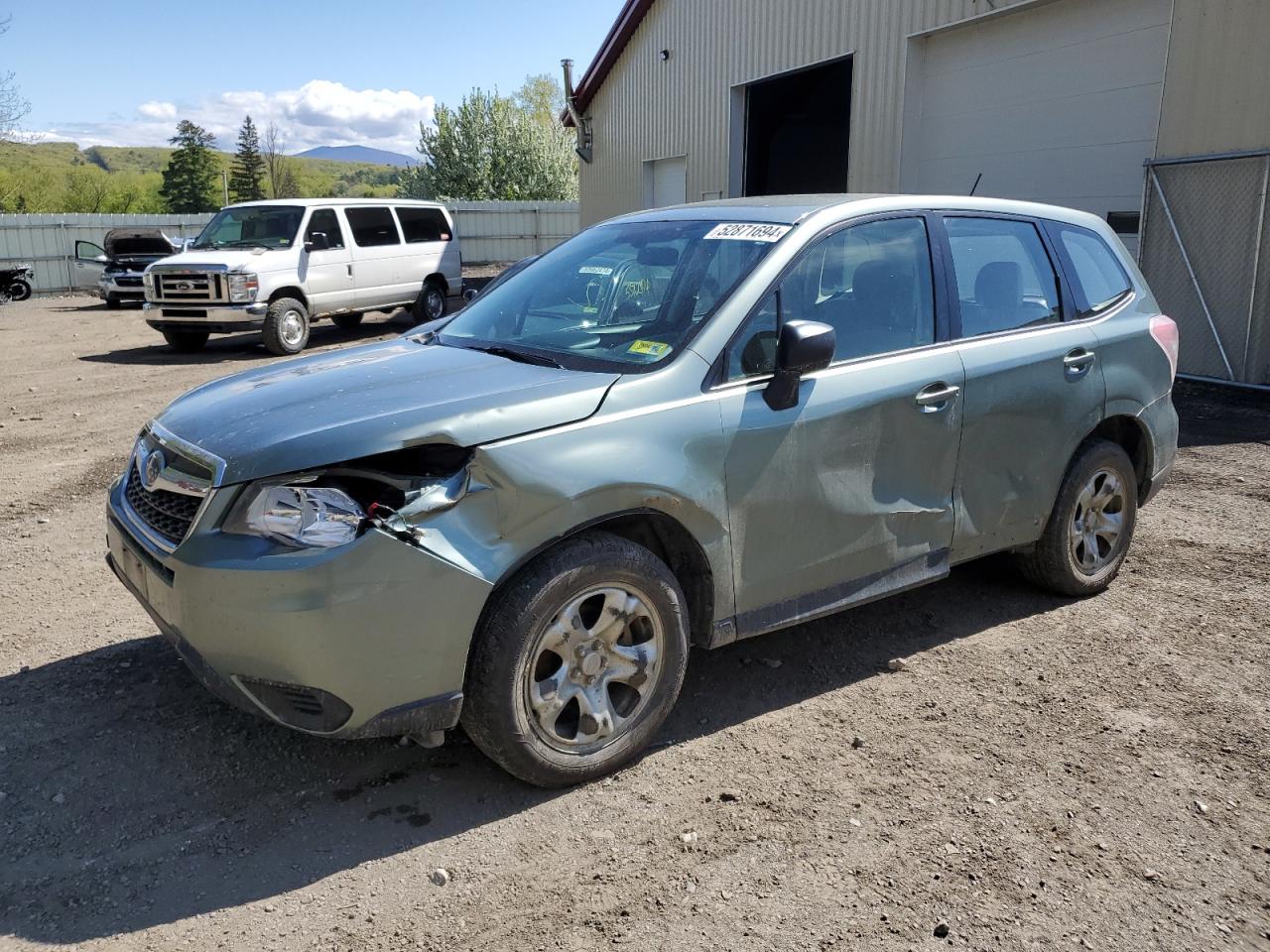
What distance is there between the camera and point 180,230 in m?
29.7

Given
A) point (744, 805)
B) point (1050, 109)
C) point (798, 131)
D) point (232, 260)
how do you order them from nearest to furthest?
point (744, 805) → point (1050, 109) → point (232, 260) → point (798, 131)

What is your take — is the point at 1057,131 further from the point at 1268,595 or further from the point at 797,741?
the point at 797,741

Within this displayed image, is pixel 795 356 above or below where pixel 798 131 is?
below

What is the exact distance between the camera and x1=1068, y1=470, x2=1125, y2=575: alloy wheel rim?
15.7 ft

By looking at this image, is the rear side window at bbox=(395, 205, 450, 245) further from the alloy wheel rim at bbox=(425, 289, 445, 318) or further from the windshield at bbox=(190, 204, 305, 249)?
the windshield at bbox=(190, 204, 305, 249)

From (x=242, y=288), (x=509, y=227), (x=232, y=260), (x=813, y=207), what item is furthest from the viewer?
(x=509, y=227)

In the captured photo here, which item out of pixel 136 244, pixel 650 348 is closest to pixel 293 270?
pixel 136 244

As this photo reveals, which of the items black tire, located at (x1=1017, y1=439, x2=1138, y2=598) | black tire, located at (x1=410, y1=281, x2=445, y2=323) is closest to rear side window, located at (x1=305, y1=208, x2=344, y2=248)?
black tire, located at (x1=410, y1=281, x2=445, y2=323)

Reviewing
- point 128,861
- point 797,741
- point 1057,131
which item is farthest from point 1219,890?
point 1057,131

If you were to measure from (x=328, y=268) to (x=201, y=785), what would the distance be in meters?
12.5

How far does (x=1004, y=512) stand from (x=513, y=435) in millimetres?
2385

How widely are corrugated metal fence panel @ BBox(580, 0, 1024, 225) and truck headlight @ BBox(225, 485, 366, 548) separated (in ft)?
38.8

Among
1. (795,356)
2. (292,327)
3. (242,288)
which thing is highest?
(795,356)

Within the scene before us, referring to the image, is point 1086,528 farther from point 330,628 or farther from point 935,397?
point 330,628
